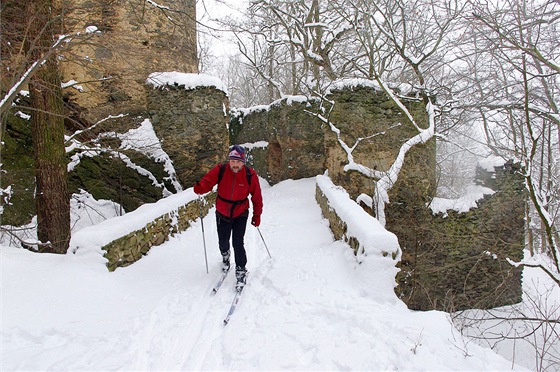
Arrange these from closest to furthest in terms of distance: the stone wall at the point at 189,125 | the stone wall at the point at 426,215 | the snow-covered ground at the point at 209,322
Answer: the snow-covered ground at the point at 209,322 → the stone wall at the point at 426,215 → the stone wall at the point at 189,125

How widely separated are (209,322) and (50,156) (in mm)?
3196

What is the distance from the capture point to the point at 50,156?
4352 mm

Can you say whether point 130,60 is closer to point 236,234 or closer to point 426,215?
point 236,234

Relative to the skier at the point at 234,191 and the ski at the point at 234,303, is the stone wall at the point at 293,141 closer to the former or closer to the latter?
the skier at the point at 234,191

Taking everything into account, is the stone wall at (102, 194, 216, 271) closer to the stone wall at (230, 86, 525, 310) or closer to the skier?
the skier

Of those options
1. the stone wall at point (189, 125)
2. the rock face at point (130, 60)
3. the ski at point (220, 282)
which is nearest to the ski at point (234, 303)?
the ski at point (220, 282)

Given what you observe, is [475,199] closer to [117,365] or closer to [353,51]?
[117,365]

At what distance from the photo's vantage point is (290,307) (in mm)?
3107

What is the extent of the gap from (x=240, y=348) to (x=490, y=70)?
7.17 metres

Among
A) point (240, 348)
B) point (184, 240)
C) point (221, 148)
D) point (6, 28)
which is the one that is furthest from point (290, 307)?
point (221, 148)

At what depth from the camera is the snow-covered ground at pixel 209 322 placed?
7.38 ft

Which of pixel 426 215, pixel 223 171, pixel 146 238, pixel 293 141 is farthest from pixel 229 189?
pixel 293 141

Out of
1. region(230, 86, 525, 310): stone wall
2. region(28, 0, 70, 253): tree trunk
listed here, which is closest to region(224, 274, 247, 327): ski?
region(28, 0, 70, 253): tree trunk

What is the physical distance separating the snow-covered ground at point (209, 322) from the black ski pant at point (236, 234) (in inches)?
12.5
